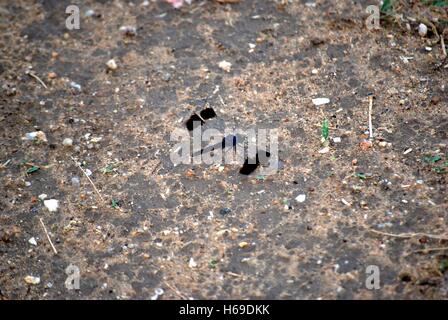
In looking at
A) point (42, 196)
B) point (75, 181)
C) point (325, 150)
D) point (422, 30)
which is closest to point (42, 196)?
point (42, 196)

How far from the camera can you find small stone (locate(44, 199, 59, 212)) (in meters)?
2.85

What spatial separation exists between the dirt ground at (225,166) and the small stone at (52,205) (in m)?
0.02

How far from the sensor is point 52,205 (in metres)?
2.86

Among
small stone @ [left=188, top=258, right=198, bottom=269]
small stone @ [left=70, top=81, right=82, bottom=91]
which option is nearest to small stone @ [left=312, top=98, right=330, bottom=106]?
small stone @ [left=188, top=258, right=198, bottom=269]

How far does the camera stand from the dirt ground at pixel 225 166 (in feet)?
8.33

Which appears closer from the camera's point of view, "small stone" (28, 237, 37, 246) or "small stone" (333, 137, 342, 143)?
"small stone" (28, 237, 37, 246)

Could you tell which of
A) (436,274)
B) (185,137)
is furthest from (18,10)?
(436,274)

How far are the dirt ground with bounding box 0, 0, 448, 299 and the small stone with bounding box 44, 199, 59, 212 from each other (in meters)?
0.02

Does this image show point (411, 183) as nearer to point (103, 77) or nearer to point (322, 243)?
point (322, 243)

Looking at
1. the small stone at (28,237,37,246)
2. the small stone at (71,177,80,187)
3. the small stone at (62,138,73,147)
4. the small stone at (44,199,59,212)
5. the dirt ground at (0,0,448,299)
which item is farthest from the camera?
the small stone at (62,138,73,147)

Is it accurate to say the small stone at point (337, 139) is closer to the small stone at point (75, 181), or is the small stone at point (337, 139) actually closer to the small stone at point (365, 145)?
the small stone at point (365, 145)

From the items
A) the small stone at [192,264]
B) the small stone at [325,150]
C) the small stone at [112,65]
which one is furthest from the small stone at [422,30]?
the small stone at [192,264]

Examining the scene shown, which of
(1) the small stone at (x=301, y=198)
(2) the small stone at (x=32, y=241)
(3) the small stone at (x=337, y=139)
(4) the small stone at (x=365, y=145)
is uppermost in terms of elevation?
(4) the small stone at (x=365, y=145)

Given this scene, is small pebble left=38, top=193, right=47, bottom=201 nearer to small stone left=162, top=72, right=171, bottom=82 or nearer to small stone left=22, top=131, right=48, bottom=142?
small stone left=22, top=131, right=48, bottom=142
